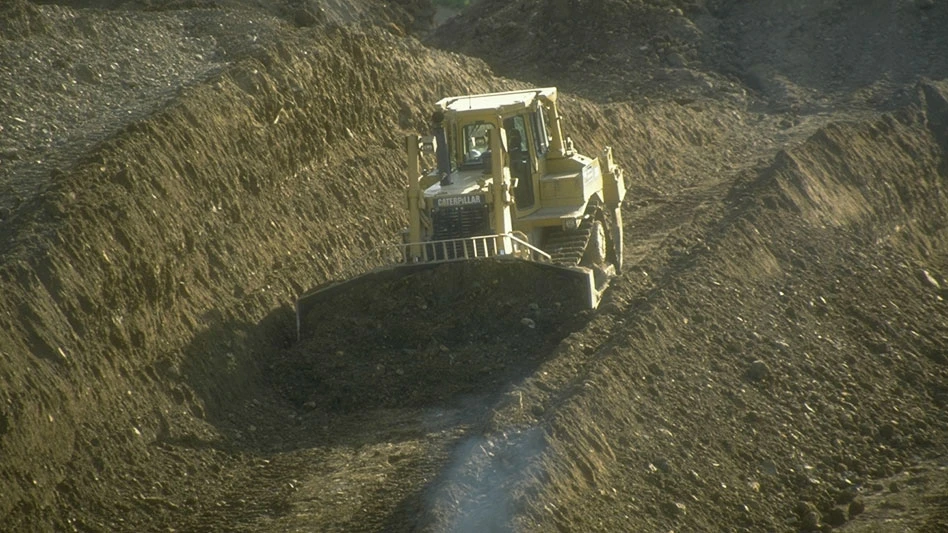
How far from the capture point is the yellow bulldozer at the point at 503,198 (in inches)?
547

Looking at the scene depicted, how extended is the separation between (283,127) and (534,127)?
4.35m

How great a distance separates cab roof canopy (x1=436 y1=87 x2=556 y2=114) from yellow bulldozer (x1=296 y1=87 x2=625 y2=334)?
0.04 feet

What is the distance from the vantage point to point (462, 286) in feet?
45.1

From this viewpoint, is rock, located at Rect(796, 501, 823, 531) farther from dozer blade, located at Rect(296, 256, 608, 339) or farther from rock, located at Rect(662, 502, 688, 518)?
dozer blade, located at Rect(296, 256, 608, 339)

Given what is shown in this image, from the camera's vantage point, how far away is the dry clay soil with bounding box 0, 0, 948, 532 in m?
10.5

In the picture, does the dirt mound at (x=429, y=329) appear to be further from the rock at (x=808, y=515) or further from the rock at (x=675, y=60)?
the rock at (x=675, y=60)

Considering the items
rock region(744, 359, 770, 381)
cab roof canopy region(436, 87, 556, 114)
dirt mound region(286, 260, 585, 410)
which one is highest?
cab roof canopy region(436, 87, 556, 114)

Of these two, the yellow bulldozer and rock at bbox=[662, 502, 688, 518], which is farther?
the yellow bulldozer

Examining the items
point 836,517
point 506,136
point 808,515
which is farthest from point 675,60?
point 808,515

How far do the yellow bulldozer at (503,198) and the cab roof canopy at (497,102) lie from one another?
0.01 m

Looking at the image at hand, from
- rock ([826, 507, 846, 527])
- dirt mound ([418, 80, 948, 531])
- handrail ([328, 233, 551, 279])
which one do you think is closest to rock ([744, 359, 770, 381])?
dirt mound ([418, 80, 948, 531])

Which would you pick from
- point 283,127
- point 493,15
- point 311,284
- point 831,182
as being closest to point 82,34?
point 283,127

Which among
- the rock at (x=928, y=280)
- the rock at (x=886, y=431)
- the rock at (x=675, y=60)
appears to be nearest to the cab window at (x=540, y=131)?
the rock at (x=886, y=431)

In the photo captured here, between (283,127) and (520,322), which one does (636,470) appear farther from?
(283,127)
